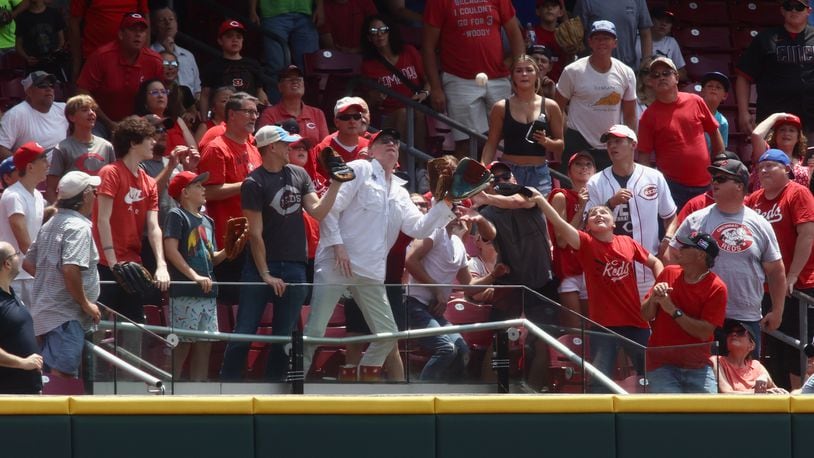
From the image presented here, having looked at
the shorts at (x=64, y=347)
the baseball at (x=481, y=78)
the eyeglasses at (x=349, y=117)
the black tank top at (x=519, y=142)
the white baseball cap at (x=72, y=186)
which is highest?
the baseball at (x=481, y=78)

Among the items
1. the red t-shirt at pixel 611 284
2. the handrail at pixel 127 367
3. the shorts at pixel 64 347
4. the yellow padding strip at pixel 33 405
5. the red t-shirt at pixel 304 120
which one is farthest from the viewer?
the red t-shirt at pixel 304 120

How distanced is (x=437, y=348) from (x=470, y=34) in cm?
460

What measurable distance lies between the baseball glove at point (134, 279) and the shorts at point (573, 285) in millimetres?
2798

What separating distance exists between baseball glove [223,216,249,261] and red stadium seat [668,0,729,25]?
8209 millimetres

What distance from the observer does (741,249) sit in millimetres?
9133

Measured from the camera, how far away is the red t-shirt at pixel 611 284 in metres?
9.04

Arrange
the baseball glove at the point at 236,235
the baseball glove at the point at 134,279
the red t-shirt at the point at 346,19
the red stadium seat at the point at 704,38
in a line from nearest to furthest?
the baseball glove at the point at 134,279 < the baseball glove at the point at 236,235 < the red t-shirt at the point at 346,19 < the red stadium seat at the point at 704,38

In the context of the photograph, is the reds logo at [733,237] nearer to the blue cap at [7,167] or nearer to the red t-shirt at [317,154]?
the red t-shirt at [317,154]

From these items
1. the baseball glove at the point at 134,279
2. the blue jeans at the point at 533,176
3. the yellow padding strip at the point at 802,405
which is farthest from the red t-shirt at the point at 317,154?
the yellow padding strip at the point at 802,405

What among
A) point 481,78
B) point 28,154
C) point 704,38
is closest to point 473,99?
point 481,78

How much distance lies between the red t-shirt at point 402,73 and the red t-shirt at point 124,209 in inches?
141

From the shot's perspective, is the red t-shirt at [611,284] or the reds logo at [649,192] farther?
the reds logo at [649,192]

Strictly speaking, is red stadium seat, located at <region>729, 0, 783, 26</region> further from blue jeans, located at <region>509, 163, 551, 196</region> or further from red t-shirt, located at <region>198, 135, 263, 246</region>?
red t-shirt, located at <region>198, 135, 263, 246</region>

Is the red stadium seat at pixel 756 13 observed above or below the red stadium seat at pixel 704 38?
above
